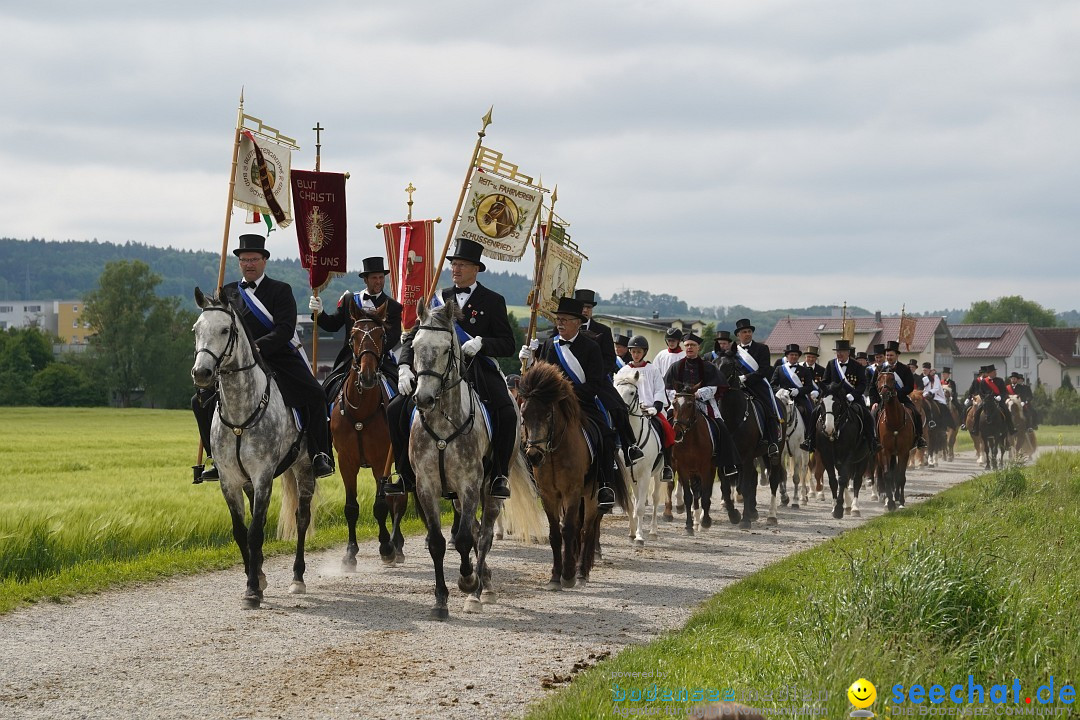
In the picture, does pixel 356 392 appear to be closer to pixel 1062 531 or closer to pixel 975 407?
pixel 1062 531

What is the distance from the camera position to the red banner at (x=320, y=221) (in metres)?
15.4

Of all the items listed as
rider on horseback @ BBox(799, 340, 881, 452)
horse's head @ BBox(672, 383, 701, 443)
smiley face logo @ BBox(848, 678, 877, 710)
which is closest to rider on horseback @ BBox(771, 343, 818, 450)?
rider on horseback @ BBox(799, 340, 881, 452)

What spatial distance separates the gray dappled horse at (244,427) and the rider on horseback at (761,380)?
9385mm

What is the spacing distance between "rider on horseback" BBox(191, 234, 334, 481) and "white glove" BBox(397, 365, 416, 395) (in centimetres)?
194

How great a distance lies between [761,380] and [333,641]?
1153cm

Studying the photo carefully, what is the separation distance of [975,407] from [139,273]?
8422 cm

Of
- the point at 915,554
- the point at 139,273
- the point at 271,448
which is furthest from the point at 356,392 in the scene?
the point at 139,273

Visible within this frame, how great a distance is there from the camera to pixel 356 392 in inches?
524

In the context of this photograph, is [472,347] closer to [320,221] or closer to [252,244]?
[252,244]

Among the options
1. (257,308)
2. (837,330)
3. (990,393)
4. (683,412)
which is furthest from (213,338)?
(837,330)

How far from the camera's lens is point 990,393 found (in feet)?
114

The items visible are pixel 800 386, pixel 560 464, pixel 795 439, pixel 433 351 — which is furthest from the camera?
pixel 800 386

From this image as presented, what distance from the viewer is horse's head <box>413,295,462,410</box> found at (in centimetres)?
985

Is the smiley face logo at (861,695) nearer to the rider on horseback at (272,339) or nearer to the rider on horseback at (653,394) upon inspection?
the rider on horseback at (272,339)
